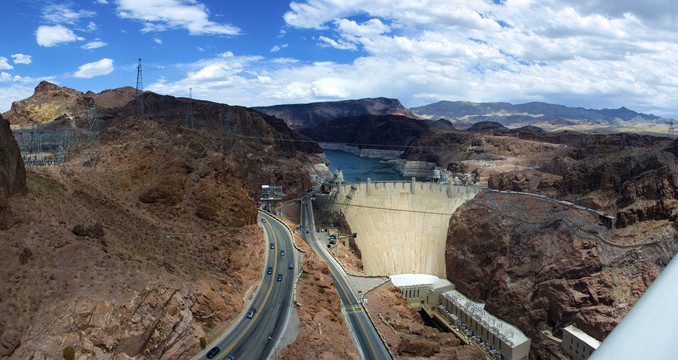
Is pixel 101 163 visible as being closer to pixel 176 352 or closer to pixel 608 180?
pixel 176 352

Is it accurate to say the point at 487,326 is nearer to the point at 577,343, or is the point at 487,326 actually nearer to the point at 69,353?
the point at 577,343

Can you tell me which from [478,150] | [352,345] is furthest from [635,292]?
[478,150]

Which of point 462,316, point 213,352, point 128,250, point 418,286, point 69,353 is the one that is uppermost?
point 128,250

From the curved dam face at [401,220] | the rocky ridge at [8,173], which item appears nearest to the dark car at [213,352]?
the rocky ridge at [8,173]

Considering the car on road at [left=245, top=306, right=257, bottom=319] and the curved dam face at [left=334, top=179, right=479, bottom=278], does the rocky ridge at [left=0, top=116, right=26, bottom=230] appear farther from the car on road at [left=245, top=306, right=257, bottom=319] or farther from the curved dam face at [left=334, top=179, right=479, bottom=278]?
the curved dam face at [left=334, top=179, right=479, bottom=278]

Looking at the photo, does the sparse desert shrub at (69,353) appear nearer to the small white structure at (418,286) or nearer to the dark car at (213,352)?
the dark car at (213,352)

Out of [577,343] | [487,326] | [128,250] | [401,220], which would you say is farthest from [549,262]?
[128,250]
